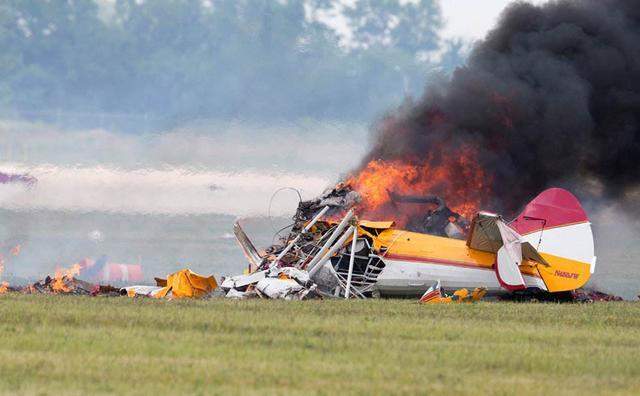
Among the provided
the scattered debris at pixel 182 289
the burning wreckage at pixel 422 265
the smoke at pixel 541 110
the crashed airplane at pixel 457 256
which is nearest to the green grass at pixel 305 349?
the scattered debris at pixel 182 289

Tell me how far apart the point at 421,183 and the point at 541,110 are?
572 cm

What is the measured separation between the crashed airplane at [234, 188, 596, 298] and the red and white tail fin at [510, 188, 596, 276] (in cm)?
3

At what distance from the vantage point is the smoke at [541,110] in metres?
42.7

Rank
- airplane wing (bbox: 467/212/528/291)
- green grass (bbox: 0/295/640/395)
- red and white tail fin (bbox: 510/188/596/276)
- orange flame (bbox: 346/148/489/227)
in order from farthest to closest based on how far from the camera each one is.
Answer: orange flame (bbox: 346/148/489/227) < red and white tail fin (bbox: 510/188/596/276) < airplane wing (bbox: 467/212/528/291) < green grass (bbox: 0/295/640/395)

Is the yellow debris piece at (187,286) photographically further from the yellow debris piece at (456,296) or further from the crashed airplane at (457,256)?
the yellow debris piece at (456,296)

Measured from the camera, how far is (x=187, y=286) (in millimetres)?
33000

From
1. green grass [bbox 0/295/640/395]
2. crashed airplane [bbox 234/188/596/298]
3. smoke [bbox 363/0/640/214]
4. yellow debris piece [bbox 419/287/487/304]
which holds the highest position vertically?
smoke [bbox 363/0/640/214]

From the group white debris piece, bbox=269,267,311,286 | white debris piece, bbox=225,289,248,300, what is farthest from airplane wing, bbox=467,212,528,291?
white debris piece, bbox=225,289,248,300

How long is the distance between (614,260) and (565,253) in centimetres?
6686

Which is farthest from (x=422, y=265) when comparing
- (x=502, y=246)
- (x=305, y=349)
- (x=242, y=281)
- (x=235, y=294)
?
(x=305, y=349)

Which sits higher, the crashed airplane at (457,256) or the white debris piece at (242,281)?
the crashed airplane at (457,256)

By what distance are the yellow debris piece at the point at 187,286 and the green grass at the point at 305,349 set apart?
4.05 metres

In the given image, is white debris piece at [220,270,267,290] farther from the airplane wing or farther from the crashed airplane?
the airplane wing

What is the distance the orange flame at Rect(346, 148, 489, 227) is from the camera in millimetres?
39375
